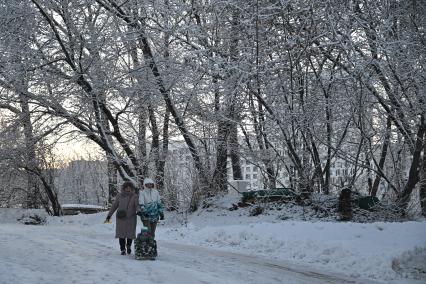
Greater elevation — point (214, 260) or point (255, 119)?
point (255, 119)

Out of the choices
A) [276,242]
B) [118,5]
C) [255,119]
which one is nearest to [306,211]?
[255,119]

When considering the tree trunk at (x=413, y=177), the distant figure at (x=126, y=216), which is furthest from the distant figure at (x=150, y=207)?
the tree trunk at (x=413, y=177)

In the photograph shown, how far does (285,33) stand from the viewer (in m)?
15.5

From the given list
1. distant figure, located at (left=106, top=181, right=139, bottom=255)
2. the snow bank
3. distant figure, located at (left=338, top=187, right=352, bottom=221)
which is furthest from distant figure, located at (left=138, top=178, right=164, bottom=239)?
the snow bank

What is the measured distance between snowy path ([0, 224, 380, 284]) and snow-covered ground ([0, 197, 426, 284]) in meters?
0.02

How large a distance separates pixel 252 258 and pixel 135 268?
11.7 feet

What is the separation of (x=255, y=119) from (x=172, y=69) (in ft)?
11.9

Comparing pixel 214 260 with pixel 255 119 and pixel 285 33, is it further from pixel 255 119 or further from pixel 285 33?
pixel 255 119

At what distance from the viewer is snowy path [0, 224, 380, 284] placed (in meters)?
8.64

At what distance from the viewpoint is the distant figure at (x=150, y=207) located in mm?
11836

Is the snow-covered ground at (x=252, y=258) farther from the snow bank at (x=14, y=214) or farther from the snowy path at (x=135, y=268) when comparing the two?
the snow bank at (x=14, y=214)

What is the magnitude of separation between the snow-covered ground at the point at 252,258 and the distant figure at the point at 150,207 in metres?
0.85

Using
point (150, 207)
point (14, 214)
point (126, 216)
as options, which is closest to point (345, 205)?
point (150, 207)

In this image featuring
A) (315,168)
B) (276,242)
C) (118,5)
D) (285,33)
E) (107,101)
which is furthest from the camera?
(107,101)
